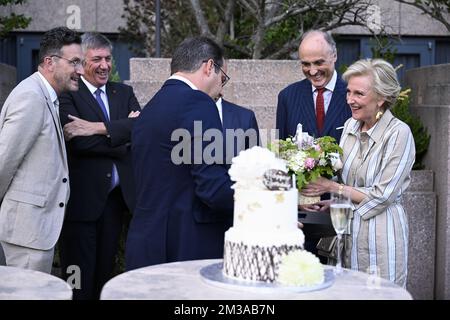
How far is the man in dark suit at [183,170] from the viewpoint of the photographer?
3.87 metres

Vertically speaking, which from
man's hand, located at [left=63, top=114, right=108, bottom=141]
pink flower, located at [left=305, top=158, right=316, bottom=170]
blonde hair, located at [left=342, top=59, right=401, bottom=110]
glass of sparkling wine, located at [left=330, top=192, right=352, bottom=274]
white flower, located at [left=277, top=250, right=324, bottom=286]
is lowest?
white flower, located at [left=277, top=250, right=324, bottom=286]

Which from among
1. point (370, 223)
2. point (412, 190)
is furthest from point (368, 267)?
point (412, 190)

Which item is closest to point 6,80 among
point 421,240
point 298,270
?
point 421,240

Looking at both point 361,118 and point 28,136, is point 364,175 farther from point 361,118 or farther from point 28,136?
point 28,136

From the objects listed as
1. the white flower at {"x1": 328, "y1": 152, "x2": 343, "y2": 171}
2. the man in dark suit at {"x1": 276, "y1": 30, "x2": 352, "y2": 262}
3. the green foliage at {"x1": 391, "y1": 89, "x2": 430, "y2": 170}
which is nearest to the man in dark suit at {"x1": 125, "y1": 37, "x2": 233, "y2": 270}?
the white flower at {"x1": 328, "y1": 152, "x2": 343, "y2": 171}

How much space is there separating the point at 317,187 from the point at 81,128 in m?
1.75

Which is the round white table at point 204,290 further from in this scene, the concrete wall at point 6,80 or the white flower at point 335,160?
the concrete wall at point 6,80

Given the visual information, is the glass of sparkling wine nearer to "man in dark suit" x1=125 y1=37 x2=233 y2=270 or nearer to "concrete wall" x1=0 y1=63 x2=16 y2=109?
"man in dark suit" x1=125 y1=37 x2=233 y2=270

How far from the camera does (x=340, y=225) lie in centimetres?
356

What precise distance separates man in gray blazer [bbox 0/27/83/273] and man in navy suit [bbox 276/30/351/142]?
5.02 ft

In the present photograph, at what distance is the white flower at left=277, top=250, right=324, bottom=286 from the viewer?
313 centimetres

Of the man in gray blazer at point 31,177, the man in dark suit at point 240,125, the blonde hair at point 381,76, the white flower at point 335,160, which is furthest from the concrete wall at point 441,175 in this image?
the man in gray blazer at point 31,177

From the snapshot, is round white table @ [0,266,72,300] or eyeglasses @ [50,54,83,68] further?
eyeglasses @ [50,54,83,68]

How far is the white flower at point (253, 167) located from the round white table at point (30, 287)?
2.74 ft
